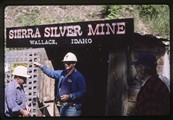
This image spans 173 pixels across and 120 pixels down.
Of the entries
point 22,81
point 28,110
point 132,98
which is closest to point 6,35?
point 22,81

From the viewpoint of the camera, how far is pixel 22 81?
500 centimetres

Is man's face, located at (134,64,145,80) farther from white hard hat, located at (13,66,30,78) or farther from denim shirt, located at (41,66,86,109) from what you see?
white hard hat, located at (13,66,30,78)

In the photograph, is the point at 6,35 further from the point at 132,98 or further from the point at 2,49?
the point at 132,98

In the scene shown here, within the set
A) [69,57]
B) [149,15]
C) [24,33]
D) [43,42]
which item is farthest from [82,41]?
[149,15]

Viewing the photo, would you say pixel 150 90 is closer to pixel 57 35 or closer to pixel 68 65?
pixel 68 65

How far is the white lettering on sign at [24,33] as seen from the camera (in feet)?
16.4

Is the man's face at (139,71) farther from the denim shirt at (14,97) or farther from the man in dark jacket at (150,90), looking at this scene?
the denim shirt at (14,97)

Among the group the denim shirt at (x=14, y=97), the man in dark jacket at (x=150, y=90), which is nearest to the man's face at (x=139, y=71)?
the man in dark jacket at (x=150, y=90)

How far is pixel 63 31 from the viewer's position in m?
5.01

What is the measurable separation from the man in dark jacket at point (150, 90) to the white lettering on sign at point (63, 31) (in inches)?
27.4

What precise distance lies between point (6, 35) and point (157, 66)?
5.28 ft

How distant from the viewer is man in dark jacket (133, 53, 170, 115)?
16.6 feet

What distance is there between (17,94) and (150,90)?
54.7 inches

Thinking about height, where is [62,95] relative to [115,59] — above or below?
below
